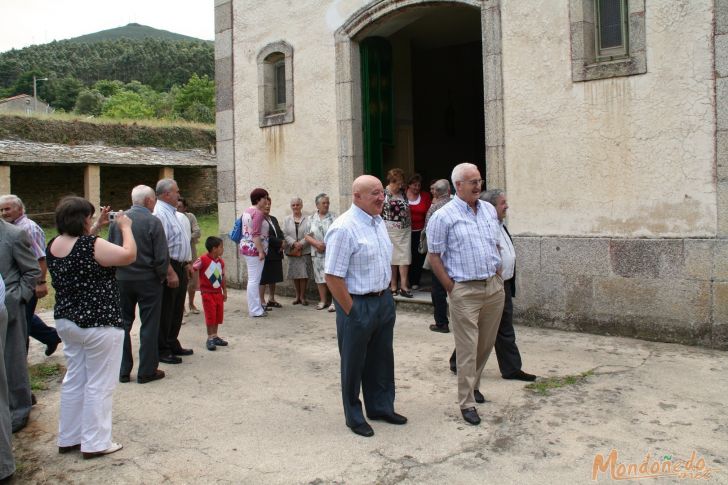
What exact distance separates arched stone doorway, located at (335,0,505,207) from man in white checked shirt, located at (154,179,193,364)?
10.7 ft

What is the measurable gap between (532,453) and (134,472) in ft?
7.70

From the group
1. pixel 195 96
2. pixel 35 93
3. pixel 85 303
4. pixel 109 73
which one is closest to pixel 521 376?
pixel 85 303

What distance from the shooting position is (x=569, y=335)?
22.2ft

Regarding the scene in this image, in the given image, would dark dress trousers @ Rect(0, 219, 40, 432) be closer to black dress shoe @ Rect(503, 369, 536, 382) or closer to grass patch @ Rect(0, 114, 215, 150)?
black dress shoe @ Rect(503, 369, 536, 382)

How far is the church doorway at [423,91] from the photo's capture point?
922 centimetres

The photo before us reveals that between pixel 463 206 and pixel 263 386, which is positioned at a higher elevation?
pixel 463 206

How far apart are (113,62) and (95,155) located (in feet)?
218

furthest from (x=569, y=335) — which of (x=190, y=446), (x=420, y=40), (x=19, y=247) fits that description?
(x=420, y=40)

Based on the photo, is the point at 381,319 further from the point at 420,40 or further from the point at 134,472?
the point at 420,40

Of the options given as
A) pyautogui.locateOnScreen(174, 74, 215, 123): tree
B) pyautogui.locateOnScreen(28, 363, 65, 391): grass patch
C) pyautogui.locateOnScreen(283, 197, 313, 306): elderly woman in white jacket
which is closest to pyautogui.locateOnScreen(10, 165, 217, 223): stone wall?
pyautogui.locateOnScreen(283, 197, 313, 306): elderly woman in white jacket

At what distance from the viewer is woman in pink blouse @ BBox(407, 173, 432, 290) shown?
8.65m

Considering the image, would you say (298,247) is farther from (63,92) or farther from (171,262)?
(63,92)

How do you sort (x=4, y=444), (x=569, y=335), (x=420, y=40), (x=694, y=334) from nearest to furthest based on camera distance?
1. (x=4, y=444)
2. (x=694, y=334)
3. (x=569, y=335)
4. (x=420, y=40)

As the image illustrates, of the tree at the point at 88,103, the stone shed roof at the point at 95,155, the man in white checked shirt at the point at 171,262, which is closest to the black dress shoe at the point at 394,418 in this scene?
the man in white checked shirt at the point at 171,262
